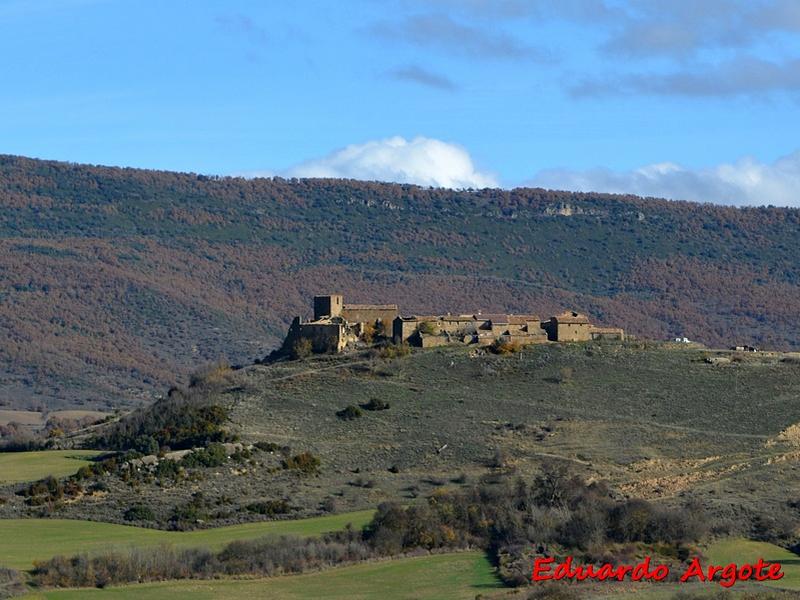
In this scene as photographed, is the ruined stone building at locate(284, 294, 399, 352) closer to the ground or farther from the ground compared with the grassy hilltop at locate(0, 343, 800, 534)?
farther from the ground

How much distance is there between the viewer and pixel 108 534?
63.9 meters

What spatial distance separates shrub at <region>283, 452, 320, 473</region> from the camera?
243 ft

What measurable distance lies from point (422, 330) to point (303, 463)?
17.2 metres

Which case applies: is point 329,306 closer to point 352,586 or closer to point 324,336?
point 324,336

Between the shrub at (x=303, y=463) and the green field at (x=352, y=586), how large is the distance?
15732 mm

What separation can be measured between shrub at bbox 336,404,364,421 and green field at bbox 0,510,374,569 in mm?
13799

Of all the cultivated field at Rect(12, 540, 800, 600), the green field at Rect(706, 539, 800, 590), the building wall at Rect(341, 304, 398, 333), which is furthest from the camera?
the building wall at Rect(341, 304, 398, 333)

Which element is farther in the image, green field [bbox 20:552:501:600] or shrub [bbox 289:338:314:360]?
shrub [bbox 289:338:314:360]

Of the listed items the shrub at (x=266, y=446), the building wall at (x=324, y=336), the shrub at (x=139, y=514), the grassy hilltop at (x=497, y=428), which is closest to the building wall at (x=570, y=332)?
the grassy hilltop at (x=497, y=428)

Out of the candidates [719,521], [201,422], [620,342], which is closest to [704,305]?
[620,342]

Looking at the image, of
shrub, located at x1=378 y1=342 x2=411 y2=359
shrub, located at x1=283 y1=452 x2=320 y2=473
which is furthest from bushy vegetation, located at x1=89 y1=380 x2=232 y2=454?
shrub, located at x1=378 y1=342 x2=411 y2=359

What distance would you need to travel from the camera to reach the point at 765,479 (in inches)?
2790

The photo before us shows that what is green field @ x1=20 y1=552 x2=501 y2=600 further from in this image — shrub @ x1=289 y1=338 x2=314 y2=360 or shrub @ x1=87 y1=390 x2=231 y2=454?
shrub @ x1=289 y1=338 x2=314 y2=360

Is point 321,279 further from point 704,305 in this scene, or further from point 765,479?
point 765,479
